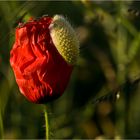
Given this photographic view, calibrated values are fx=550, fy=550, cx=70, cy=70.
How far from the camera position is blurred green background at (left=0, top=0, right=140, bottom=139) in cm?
164

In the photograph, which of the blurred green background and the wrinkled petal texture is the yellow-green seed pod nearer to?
the wrinkled petal texture

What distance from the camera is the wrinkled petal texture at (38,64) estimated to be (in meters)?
1.02

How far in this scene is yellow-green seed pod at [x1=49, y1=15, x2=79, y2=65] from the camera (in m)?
0.99

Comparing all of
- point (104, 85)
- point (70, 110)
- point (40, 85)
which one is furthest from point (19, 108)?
point (40, 85)

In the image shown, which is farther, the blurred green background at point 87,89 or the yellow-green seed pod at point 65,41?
the blurred green background at point 87,89

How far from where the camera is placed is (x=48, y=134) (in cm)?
102

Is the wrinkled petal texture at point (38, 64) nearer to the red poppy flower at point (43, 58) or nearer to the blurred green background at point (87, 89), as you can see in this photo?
the red poppy flower at point (43, 58)

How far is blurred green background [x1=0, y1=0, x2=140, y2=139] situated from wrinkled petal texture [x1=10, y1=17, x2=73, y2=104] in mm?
389

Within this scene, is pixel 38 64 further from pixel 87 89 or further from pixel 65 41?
pixel 87 89

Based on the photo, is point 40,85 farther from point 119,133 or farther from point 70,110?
point 70,110

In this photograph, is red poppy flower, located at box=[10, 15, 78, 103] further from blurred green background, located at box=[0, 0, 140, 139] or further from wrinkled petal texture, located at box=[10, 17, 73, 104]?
blurred green background, located at box=[0, 0, 140, 139]

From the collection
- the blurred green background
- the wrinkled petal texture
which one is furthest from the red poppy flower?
the blurred green background

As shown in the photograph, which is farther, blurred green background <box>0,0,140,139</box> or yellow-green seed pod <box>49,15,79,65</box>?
blurred green background <box>0,0,140,139</box>

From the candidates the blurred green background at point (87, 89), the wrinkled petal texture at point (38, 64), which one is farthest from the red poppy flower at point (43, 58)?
the blurred green background at point (87, 89)
